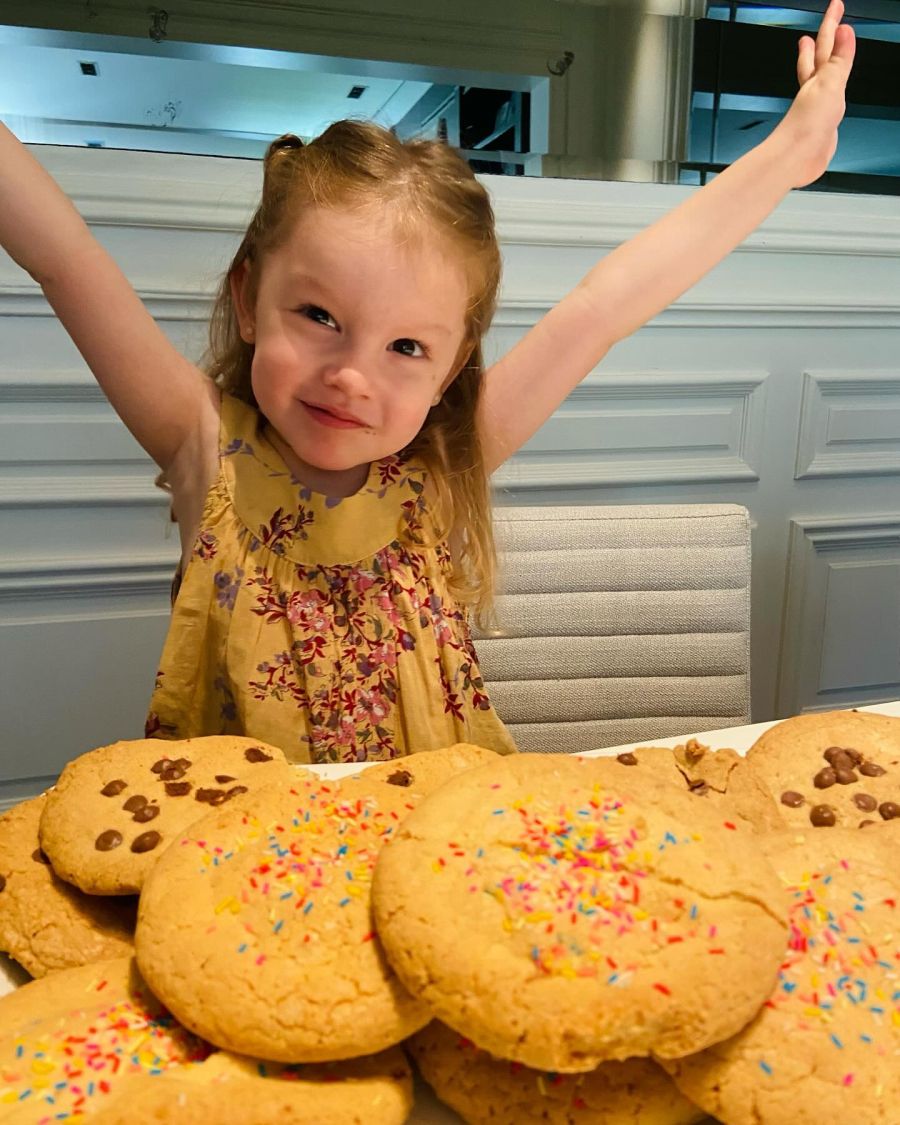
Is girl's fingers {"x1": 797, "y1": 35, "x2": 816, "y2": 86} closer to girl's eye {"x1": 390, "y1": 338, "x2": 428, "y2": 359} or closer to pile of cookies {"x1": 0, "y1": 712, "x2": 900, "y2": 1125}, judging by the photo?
girl's eye {"x1": 390, "y1": 338, "x2": 428, "y2": 359}

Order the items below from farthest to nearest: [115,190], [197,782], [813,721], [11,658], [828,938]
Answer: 1. [11,658]
2. [115,190]
3. [813,721]
4. [197,782]
5. [828,938]

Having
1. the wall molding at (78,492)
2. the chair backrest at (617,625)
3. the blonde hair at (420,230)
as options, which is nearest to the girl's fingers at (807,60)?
the blonde hair at (420,230)

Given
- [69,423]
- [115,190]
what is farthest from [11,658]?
[115,190]

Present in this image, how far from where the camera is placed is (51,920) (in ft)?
2.40

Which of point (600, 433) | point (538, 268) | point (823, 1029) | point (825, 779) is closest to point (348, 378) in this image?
point (825, 779)

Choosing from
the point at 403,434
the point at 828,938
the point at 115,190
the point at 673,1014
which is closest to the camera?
the point at 673,1014

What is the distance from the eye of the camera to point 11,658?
6.91 ft

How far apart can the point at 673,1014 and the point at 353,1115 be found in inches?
7.9

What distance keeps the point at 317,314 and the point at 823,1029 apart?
825 mm

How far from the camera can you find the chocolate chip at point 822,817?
33.2 inches

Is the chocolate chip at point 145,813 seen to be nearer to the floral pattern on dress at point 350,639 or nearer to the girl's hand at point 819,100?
the floral pattern on dress at point 350,639

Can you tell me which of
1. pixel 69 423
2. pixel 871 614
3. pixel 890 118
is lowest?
pixel 871 614

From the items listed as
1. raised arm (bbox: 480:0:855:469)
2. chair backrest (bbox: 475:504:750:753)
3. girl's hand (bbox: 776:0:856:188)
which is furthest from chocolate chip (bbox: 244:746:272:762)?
girl's hand (bbox: 776:0:856:188)

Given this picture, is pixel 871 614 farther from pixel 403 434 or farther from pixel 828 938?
pixel 828 938
